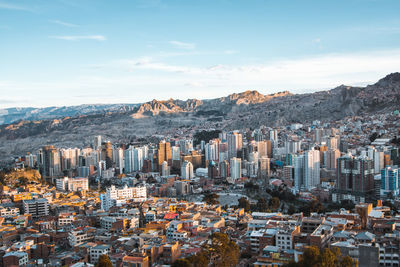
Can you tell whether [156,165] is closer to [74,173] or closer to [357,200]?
[74,173]

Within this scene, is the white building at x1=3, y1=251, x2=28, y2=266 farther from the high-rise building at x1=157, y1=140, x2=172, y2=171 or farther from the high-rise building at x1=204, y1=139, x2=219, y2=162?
the high-rise building at x1=204, y1=139, x2=219, y2=162

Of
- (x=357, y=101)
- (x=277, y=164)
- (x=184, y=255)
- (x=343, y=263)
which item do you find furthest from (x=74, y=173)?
(x=357, y=101)

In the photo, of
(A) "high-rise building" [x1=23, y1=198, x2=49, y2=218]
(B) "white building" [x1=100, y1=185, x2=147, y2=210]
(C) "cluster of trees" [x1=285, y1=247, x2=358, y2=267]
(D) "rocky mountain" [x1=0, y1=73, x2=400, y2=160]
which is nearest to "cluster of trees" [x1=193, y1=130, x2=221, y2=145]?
(D) "rocky mountain" [x1=0, y1=73, x2=400, y2=160]

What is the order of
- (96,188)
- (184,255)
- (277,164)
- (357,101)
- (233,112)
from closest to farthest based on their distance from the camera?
(184,255), (96,188), (277,164), (357,101), (233,112)

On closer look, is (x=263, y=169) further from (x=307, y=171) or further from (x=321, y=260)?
(x=321, y=260)

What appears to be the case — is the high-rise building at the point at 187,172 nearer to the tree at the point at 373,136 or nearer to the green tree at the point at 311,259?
the tree at the point at 373,136

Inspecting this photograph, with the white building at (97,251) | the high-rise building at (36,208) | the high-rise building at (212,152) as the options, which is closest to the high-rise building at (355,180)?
the white building at (97,251)
